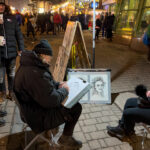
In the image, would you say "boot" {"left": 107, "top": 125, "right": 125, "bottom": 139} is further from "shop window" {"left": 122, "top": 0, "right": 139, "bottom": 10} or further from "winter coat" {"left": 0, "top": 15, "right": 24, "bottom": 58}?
"shop window" {"left": 122, "top": 0, "right": 139, "bottom": 10}

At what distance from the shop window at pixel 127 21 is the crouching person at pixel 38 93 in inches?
378

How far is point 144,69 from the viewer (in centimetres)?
644

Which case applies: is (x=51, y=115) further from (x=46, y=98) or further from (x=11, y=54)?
(x=11, y=54)

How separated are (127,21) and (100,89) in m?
8.87

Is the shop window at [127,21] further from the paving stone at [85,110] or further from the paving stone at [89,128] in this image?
the paving stone at [89,128]

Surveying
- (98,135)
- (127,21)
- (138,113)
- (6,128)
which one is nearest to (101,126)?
(98,135)

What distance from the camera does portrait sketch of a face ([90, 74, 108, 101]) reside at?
369cm

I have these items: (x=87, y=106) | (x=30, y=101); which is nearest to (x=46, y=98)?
(x=30, y=101)

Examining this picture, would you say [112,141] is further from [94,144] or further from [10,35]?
[10,35]

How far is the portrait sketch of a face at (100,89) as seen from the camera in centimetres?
369

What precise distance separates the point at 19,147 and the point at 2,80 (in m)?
1.68

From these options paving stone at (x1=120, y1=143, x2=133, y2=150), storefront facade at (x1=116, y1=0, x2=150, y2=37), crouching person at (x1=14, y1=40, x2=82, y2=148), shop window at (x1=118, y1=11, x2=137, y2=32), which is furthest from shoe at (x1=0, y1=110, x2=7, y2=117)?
shop window at (x1=118, y1=11, x2=137, y2=32)

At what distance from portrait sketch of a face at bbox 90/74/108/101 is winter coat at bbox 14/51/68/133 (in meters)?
1.67

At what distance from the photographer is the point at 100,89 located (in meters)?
3.69
